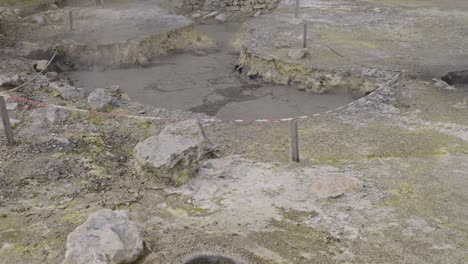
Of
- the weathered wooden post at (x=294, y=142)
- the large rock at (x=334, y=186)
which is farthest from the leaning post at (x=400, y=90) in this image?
the large rock at (x=334, y=186)

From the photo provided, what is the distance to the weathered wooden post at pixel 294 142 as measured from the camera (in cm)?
746

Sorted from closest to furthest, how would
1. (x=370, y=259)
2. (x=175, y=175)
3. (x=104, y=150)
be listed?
(x=370, y=259), (x=175, y=175), (x=104, y=150)

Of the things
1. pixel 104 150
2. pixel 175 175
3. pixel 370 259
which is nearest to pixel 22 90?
pixel 104 150

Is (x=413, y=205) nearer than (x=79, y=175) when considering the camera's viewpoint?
Yes

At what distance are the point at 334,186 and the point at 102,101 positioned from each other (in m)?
5.24

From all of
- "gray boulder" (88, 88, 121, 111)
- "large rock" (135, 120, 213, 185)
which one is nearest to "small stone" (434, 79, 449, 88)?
"large rock" (135, 120, 213, 185)

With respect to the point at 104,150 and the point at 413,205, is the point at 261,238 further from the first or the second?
the point at 104,150

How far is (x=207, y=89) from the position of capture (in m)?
12.1

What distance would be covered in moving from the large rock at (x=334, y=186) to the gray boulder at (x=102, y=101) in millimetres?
4797

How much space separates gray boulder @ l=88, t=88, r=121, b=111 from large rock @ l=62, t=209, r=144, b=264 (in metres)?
4.49

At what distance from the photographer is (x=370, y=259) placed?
543 centimetres

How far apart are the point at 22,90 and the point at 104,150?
3482mm

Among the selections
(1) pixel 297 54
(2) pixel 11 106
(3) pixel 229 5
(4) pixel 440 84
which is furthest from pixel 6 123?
(3) pixel 229 5

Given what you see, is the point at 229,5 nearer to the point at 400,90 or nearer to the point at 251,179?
the point at 400,90
